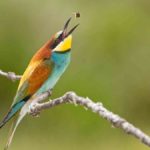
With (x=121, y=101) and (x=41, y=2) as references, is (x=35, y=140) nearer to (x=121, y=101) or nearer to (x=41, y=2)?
(x=121, y=101)

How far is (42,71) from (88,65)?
3280mm

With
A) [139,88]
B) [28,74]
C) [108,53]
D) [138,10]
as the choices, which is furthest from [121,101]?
[28,74]

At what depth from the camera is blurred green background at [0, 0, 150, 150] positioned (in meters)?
4.31

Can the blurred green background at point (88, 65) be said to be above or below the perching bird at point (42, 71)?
above

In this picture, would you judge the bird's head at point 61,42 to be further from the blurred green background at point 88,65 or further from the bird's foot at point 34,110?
the blurred green background at point 88,65

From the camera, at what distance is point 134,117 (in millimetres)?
4527

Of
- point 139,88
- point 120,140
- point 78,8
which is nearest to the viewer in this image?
point 120,140

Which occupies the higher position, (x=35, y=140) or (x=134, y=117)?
(x=134, y=117)

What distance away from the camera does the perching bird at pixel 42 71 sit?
1.46m

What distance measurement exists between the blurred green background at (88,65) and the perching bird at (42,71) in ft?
8.01

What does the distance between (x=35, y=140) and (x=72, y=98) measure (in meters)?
3.07

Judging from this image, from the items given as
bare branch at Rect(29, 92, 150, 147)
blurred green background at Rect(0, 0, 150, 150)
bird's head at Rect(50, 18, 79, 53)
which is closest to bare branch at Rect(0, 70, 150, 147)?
bare branch at Rect(29, 92, 150, 147)

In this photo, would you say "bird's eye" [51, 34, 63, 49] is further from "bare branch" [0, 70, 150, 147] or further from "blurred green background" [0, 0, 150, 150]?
"blurred green background" [0, 0, 150, 150]

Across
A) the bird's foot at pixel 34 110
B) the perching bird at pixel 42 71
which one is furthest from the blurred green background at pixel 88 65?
the bird's foot at pixel 34 110
